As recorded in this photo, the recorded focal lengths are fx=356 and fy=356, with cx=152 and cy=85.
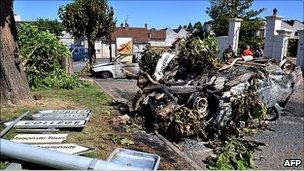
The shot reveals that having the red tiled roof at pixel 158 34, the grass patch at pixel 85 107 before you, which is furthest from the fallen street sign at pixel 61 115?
the red tiled roof at pixel 158 34

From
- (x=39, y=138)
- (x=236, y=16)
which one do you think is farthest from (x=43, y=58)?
(x=236, y=16)

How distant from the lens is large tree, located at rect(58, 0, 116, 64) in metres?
21.6

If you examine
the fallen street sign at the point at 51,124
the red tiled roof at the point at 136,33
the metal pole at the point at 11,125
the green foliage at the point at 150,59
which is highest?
the red tiled roof at the point at 136,33

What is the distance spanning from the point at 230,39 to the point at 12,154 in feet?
61.2

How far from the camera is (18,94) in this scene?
28.1ft

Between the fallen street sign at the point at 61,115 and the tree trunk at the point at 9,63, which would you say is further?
the tree trunk at the point at 9,63

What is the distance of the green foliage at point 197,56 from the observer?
10.0 metres

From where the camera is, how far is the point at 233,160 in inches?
245

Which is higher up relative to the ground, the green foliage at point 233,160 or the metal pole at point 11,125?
the metal pole at point 11,125

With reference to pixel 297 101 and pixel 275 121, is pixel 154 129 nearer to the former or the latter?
pixel 275 121

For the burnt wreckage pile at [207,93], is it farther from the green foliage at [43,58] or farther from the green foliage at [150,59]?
the green foliage at [43,58]

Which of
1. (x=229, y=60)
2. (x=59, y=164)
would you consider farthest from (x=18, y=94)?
(x=229, y=60)

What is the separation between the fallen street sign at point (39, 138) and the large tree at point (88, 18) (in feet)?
53.6

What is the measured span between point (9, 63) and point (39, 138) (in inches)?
124
